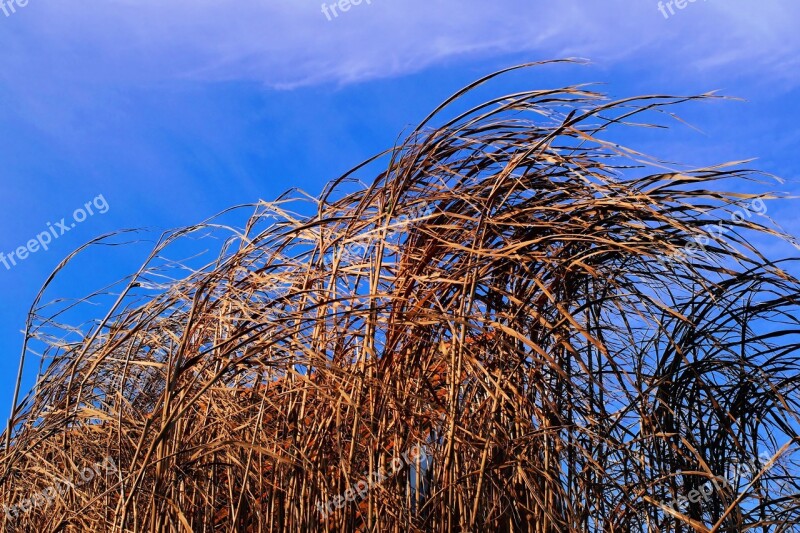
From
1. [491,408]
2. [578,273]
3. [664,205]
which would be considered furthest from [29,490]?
[664,205]

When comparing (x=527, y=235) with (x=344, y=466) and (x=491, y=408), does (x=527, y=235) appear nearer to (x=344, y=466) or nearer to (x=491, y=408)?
(x=491, y=408)

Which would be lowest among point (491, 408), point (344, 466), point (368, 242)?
point (344, 466)

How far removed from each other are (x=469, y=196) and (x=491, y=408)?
0.53 m

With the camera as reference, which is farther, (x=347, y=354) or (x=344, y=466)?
(x=347, y=354)

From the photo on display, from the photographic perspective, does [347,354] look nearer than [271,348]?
No

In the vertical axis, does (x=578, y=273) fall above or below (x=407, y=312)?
above

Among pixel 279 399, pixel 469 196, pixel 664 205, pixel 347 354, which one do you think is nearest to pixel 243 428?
pixel 279 399

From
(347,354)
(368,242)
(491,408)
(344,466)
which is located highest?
(368,242)

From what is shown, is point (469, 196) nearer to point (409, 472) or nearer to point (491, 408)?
A: point (491, 408)

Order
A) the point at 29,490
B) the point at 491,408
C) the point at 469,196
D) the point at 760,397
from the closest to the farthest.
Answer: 1. the point at 491,408
2. the point at 469,196
3. the point at 760,397
4. the point at 29,490

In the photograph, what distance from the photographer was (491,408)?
76.1 inches

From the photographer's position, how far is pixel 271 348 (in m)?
1.97

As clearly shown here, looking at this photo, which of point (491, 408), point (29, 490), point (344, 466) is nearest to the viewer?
point (344, 466)

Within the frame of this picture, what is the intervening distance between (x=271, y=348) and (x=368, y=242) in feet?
1.24
